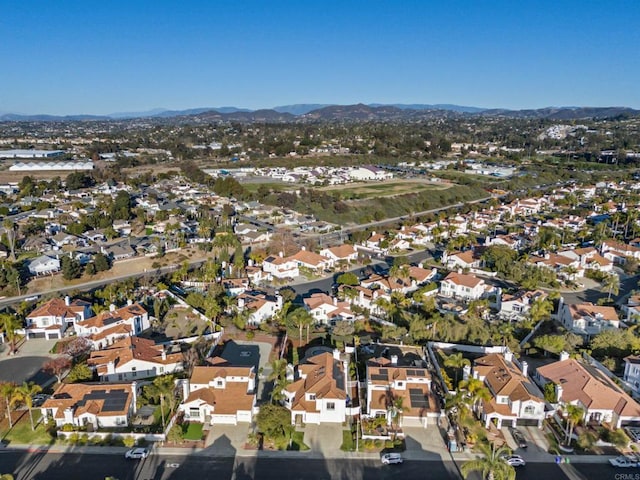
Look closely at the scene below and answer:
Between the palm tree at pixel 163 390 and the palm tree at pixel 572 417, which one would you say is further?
the palm tree at pixel 163 390

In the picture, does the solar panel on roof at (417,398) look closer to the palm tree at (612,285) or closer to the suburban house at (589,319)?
the suburban house at (589,319)

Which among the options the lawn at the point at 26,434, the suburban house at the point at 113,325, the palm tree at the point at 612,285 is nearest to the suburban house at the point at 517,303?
the palm tree at the point at 612,285

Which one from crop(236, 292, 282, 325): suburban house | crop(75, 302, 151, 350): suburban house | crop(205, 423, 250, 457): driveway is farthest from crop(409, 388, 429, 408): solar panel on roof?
crop(75, 302, 151, 350): suburban house

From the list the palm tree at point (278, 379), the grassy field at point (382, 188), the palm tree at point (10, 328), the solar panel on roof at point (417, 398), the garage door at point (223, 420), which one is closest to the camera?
the garage door at point (223, 420)

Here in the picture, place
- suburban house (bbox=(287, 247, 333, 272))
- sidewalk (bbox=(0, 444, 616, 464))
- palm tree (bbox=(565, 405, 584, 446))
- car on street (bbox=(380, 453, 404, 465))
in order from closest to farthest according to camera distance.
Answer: car on street (bbox=(380, 453, 404, 465))
sidewalk (bbox=(0, 444, 616, 464))
palm tree (bbox=(565, 405, 584, 446))
suburban house (bbox=(287, 247, 333, 272))

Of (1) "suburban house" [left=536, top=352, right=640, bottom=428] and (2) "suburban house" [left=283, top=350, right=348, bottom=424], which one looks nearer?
(1) "suburban house" [left=536, top=352, right=640, bottom=428]

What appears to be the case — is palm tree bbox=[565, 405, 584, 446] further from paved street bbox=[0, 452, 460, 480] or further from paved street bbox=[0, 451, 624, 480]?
paved street bbox=[0, 452, 460, 480]
